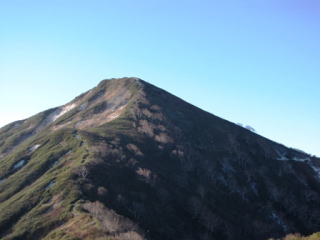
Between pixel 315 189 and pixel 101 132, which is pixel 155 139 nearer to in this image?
pixel 101 132

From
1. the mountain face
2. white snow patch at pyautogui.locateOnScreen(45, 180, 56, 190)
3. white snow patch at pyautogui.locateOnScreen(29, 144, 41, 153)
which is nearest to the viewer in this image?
the mountain face

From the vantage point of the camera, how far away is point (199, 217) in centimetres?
11719

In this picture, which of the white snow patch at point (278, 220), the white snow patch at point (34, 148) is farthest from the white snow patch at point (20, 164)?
the white snow patch at point (278, 220)

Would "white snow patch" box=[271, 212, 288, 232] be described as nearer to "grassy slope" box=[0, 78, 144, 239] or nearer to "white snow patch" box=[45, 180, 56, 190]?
"grassy slope" box=[0, 78, 144, 239]

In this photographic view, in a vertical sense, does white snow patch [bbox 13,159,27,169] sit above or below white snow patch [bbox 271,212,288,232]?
above

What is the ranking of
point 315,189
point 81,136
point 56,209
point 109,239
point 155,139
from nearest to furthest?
point 109,239 → point 56,209 → point 81,136 → point 155,139 → point 315,189

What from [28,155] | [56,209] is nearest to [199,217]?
[56,209]

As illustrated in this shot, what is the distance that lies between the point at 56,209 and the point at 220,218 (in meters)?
58.6

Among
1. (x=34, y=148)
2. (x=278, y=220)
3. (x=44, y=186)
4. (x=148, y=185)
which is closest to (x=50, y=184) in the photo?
(x=44, y=186)

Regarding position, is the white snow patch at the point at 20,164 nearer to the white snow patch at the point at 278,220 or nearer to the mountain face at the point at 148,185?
the mountain face at the point at 148,185

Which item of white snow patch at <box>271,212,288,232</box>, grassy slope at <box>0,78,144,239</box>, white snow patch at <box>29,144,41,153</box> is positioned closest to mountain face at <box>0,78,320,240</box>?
grassy slope at <box>0,78,144,239</box>

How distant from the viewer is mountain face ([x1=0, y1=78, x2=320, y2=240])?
279 feet

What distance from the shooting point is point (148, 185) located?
117 metres

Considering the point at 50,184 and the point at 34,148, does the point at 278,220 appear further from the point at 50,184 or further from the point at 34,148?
the point at 34,148
